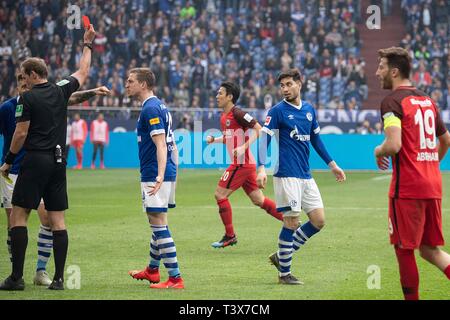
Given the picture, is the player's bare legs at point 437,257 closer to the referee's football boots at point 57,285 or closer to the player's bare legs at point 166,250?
the player's bare legs at point 166,250

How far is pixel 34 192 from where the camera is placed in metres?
9.33

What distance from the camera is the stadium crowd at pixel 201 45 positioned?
121 feet

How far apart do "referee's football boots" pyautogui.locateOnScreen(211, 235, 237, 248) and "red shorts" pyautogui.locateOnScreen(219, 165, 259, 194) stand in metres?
0.99

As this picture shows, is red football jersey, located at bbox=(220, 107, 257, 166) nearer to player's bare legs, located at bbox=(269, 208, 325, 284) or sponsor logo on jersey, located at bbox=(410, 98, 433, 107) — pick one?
player's bare legs, located at bbox=(269, 208, 325, 284)

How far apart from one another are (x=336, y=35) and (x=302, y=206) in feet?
95.6

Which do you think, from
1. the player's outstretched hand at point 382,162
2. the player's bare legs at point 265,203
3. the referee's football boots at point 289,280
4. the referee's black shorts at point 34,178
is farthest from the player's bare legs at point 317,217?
the player's bare legs at point 265,203

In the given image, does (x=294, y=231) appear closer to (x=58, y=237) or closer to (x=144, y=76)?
(x=144, y=76)

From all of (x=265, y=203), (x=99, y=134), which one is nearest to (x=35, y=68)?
(x=265, y=203)

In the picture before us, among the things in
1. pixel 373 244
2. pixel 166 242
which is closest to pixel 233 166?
pixel 373 244

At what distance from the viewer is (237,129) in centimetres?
1395

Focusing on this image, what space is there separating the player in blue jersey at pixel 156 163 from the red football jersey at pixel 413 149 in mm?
2523

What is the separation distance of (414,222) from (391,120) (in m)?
0.85

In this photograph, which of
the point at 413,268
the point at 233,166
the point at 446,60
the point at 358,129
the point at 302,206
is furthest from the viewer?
the point at 446,60
